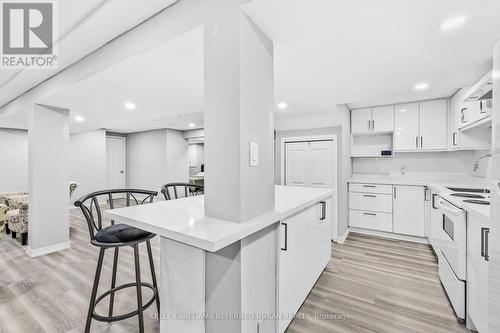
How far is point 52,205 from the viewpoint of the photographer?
3303mm

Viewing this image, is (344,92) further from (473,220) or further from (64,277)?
(64,277)

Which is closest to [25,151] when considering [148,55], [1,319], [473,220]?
[1,319]

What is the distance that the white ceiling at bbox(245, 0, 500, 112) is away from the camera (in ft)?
4.34

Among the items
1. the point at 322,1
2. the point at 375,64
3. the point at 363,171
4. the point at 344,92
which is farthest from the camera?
the point at 363,171

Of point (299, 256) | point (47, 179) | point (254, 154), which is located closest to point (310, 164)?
point (299, 256)

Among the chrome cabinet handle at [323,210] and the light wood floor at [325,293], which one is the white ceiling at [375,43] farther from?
the light wood floor at [325,293]

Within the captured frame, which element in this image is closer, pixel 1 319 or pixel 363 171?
pixel 1 319

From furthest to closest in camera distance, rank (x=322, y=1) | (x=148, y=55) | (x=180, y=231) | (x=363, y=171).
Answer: (x=363, y=171), (x=148, y=55), (x=322, y=1), (x=180, y=231)

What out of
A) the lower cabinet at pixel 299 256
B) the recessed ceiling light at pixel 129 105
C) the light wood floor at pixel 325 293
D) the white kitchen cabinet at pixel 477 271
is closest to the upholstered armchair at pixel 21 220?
the light wood floor at pixel 325 293

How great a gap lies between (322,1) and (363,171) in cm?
369

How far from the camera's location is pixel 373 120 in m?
3.88

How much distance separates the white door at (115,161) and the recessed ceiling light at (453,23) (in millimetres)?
8279

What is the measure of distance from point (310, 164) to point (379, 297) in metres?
2.43

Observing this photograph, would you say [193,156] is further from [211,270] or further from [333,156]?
[211,270]
